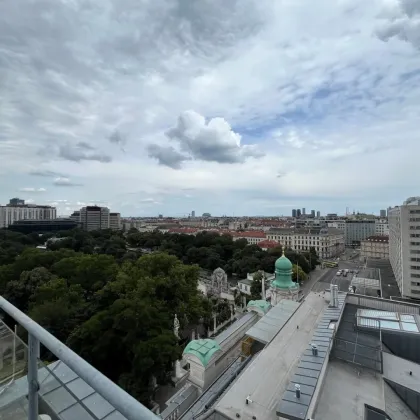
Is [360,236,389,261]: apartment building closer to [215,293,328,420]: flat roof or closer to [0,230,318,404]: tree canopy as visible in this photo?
[0,230,318,404]: tree canopy

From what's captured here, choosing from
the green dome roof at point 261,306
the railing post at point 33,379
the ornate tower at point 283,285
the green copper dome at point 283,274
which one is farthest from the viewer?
the green copper dome at point 283,274

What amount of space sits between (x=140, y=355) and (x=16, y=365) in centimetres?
1001

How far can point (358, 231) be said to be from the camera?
78.6 m

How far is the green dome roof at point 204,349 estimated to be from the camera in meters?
11.4

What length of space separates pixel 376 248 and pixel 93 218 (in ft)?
282

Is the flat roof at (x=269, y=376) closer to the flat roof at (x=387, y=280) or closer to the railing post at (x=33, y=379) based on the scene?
the railing post at (x=33, y=379)

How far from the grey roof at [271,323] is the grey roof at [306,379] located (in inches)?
100

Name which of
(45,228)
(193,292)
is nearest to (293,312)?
(193,292)

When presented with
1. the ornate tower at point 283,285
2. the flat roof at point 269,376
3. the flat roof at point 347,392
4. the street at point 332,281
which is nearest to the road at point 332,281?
the street at point 332,281

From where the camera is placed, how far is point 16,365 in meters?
2.49

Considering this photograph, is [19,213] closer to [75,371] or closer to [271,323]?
[271,323]

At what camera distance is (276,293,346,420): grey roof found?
615 centimetres

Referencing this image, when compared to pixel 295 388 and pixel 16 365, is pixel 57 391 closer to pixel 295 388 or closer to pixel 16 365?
pixel 16 365

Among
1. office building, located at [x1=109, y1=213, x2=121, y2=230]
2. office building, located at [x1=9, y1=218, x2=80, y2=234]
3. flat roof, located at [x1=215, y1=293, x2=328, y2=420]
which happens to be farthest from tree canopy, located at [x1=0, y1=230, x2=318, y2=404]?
office building, located at [x1=109, y1=213, x2=121, y2=230]
